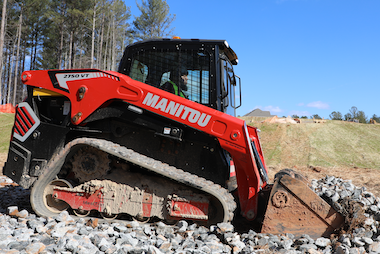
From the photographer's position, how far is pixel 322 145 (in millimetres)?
16422

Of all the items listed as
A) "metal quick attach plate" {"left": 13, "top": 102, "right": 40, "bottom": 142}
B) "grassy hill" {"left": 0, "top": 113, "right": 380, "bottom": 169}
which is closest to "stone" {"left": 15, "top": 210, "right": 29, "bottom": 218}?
"metal quick attach plate" {"left": 13, "top": 102, "right": 40, "bottom": 142}

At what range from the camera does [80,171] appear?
4.19 meters

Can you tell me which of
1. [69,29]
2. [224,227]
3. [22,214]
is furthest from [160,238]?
[69,29]

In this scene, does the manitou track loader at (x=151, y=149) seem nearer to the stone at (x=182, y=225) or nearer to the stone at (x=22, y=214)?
the stone at (x=182, y=225)

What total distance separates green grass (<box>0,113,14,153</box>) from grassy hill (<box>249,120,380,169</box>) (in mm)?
13027

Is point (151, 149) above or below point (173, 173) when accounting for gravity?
above

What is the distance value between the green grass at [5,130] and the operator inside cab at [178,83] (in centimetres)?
1301

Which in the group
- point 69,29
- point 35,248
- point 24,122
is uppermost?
point 69,29

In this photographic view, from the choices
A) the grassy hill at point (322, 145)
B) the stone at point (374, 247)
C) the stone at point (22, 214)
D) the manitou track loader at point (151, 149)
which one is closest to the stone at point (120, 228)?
the manitou track loader at point (151, 149)

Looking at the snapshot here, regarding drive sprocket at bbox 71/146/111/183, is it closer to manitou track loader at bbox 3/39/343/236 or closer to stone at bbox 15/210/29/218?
manitou track loader at bbox 3/39/343/236

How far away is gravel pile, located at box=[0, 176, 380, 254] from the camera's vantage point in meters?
3.22

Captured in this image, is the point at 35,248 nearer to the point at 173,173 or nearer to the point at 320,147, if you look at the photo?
the point at 173,173

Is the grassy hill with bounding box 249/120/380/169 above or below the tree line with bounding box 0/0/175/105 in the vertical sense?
below

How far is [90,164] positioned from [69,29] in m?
30.0
